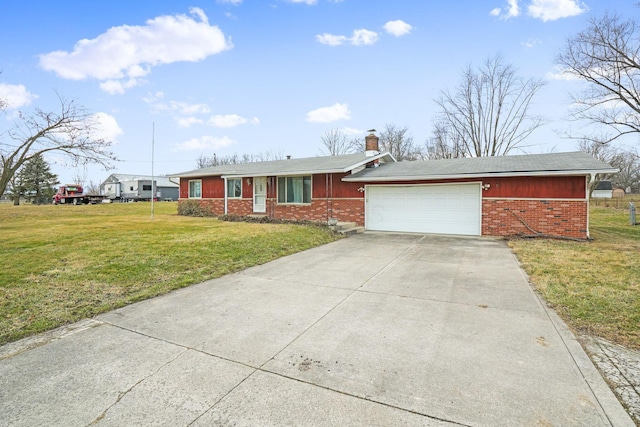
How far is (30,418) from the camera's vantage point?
221 cm

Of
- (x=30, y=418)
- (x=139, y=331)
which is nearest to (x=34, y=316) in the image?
(x=139, y=331)

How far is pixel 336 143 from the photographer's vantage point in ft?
136

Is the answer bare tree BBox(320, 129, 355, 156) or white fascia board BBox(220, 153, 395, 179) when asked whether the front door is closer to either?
white fascia board BBox(220, 153, 395, 179)

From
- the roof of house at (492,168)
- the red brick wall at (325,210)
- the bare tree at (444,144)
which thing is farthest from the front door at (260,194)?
the bare tree at (444,144)

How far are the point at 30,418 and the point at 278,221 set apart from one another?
12.8 meters

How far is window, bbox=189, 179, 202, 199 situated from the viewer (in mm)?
19250

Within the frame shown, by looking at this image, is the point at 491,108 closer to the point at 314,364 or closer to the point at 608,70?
the point at 608,70

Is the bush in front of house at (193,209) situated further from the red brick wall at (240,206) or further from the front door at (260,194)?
the front door at (260,194)

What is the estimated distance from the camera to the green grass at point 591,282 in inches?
147

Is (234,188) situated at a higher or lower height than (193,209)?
higher

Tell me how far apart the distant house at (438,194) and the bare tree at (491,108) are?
18465 mm

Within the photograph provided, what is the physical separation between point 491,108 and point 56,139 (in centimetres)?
3325

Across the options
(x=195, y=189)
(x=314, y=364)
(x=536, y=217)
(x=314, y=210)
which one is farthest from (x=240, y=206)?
(x=314, y=364)

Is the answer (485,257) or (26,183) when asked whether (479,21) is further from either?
(26,183)
